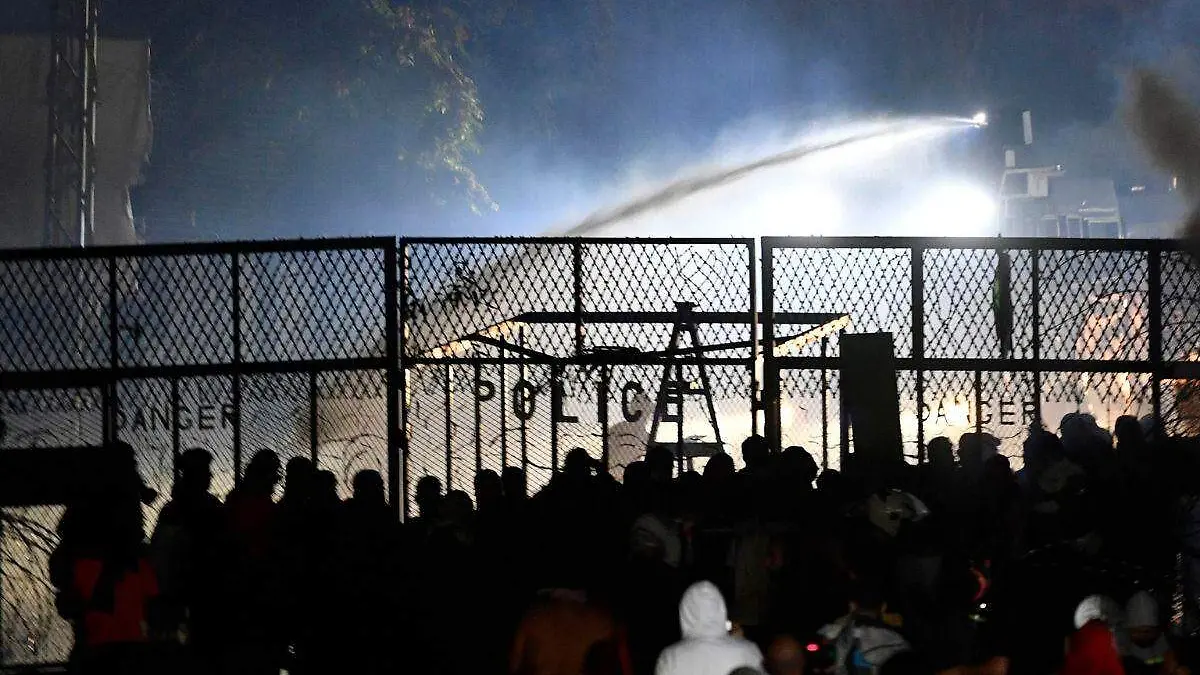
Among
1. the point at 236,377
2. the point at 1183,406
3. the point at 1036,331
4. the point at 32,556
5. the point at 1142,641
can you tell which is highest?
the point at 1036,331

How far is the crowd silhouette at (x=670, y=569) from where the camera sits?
244 inches

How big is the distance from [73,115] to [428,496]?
2080 cm

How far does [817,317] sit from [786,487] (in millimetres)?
2242

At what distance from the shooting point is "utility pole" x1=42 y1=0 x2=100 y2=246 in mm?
26250

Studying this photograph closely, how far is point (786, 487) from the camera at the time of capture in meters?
8.62

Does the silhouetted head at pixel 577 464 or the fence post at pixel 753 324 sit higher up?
the fence post at pixel 753 324

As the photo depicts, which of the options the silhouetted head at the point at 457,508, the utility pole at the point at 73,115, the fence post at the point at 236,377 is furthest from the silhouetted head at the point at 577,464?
the utility pole at the point at 73,115

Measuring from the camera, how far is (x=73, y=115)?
Answer: 2689 centimetres

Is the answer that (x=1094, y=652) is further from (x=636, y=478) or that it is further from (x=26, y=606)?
(x=26, y=606)

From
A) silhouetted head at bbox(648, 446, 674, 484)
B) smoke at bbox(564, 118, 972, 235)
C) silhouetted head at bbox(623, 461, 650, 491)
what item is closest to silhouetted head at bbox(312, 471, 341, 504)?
silhouetted head at bbox(623, 461, 650, 491)

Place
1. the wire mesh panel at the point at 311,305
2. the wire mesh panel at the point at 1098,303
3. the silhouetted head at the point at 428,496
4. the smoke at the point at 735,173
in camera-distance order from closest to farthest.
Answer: the silhouetted head at the point at 428,496 → the wire mesh panel at the point at 311,305 → the wire mesh panel at the point at 1098,303 → the smoke at the point at 735,173

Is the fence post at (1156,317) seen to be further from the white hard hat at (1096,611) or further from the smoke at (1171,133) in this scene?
the smoke at (1171,133)

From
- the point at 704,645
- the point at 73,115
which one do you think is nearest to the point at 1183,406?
the point at 704,645

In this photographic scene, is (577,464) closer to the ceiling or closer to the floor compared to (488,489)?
closer to the ceiling
